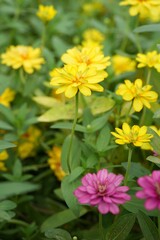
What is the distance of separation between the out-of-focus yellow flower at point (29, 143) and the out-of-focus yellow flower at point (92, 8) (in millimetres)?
723

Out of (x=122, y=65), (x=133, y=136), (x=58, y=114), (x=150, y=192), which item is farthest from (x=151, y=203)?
(x=122, y=65)

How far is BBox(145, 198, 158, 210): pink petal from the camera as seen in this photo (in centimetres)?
72

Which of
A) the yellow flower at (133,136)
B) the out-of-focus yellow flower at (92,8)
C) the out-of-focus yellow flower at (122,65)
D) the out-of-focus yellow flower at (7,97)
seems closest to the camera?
the yellow flower at (133,136)

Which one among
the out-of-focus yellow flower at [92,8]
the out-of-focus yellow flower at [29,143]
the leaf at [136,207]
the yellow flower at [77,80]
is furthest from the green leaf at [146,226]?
the out-of-focus yellow flower at [92,8]

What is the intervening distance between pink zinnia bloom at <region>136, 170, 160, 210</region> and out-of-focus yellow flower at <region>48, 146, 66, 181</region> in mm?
484

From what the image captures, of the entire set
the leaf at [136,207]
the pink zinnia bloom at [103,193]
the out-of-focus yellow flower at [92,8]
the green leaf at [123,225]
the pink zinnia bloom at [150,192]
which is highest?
the out-of-focus yellow flower at [92,8]

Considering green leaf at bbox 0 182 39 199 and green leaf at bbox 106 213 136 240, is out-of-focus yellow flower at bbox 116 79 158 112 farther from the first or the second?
green leaf at bbox 0 182 39 199

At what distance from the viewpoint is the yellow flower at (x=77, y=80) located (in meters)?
0.90

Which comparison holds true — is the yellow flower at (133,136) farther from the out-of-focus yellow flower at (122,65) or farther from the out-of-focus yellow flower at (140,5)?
the out-of-focus yellow flower at (122,65)

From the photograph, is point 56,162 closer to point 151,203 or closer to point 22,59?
point 22,59

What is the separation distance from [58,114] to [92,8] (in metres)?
0.84

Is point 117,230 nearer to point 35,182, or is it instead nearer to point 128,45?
point 35,182

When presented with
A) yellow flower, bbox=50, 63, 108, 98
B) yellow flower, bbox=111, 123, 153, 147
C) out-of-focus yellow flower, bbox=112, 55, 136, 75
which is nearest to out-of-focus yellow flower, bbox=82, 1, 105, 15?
out-of-focus yellow flower, bbox=112, 55, 136, 75

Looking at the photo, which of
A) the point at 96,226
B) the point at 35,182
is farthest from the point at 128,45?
the point at 96,226
